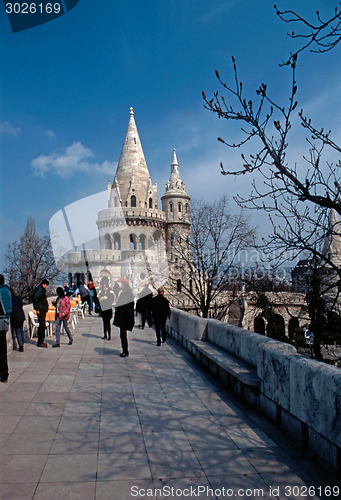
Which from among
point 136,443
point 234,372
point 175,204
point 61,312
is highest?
point 175,204

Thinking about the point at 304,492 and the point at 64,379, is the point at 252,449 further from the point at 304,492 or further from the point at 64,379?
the point at 64,379

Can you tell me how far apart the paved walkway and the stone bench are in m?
0.16

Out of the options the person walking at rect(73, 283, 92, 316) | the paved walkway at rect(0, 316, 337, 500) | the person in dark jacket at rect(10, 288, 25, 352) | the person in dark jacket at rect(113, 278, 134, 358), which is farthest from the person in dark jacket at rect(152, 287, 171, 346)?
the person walking at rect(73, 283, 92, 316)

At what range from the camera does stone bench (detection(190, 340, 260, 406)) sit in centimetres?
475

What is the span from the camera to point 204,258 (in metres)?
18.1

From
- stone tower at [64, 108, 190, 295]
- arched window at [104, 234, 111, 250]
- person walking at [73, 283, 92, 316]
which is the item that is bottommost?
person walking at [73, 283, 92, 316]

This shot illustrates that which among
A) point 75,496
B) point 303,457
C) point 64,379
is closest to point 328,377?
point 303,457

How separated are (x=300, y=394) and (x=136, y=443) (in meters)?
1.47

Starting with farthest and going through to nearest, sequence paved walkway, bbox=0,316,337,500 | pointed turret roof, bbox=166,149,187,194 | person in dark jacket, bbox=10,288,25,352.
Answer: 1. pointed turret roof, bbox=166,149,187,194
2. person in dark jacket, bbox=10,288,25,352
3. paved walkway, bbox=0,316,337,500

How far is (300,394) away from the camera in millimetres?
3650

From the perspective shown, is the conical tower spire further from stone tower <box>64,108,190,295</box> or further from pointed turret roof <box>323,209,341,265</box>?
pointed turret roof <box>323,209,341,265</box>

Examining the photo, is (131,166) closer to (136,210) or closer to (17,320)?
(136,210)

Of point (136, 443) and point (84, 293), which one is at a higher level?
point (84, 293)

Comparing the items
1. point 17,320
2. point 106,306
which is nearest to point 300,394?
point 17,320
